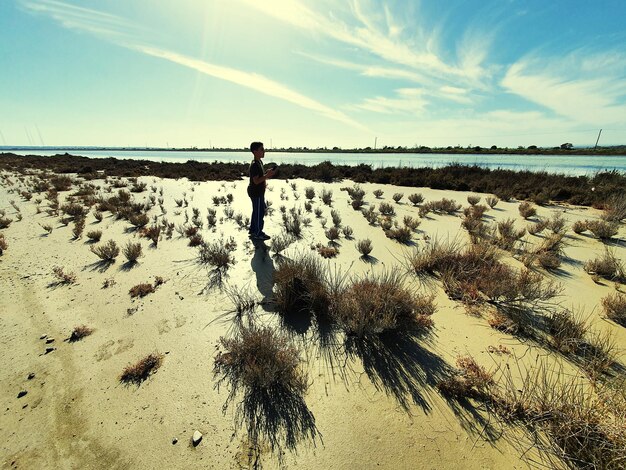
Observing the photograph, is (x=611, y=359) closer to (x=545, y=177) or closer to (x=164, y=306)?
(x=164, y=306)

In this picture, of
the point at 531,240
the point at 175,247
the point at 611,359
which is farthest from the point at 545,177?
the point at 175,247

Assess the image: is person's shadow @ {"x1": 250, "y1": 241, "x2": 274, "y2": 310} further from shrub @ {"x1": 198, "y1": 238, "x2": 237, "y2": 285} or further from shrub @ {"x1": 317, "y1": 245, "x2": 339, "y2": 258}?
shrub @ {"x1": 317, "y1": 245, "x2": 339, "y2": 258}

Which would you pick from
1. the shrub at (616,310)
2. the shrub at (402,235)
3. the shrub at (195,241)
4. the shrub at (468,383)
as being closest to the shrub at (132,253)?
the shrub at (195,241)

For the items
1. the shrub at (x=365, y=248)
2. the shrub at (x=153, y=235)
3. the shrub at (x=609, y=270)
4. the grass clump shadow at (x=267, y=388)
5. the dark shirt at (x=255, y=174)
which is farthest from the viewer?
the shrub at (x=153, y=235)

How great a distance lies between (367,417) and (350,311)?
1303mm

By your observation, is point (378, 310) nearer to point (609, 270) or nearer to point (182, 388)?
point (182, 388)

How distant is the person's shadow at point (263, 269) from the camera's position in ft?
15.9

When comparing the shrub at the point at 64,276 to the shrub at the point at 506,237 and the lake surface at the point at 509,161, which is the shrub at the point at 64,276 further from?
the lake surface at the point at 509,161

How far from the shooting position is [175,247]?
7102mm

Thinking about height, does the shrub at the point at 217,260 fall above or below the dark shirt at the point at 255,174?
below

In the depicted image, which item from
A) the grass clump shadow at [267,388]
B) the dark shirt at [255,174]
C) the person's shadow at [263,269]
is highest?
the dark shirt at [255,174]

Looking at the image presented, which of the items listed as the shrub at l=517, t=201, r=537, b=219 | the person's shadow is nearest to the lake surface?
the shrub at l=517, t=201, r=537, b=219

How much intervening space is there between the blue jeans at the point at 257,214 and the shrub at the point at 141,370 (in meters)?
4.93

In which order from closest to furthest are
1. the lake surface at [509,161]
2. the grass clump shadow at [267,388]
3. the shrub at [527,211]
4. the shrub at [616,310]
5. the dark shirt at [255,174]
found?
the grass clump shadow at [267,388] → the shrub at [616,310] → the dark shirt at [255,174] → the shrub at [527,211] → the lake surface at [509,161]
